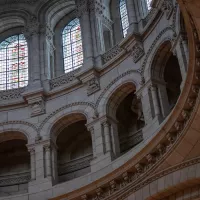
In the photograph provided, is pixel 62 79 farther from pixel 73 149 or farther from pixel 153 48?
pixel 153 48

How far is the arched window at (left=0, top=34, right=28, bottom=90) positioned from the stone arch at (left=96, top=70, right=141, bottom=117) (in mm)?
5944

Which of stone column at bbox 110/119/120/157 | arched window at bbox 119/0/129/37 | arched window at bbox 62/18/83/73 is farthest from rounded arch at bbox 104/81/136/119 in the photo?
arched window at bbox 62/18/83/73

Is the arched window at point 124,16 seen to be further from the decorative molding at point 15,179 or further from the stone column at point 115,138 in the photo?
the decorative molding at point 15,179

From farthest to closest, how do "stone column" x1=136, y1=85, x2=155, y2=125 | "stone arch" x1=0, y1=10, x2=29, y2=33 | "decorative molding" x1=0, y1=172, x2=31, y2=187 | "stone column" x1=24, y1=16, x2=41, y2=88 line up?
"stone arch" x1=0, y1=10, x2=29, y2=33 < "stone column" x1=24, y1=16, x2=41, y2=88 < "decorative molding" x1=0, y1=172, x2=31, y2=187 < "stone column" x1=136, y1=85, x2=155, y2=125

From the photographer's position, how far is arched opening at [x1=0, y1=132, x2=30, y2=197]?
25456 millimetres

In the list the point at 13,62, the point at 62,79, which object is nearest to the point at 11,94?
the point at 62,79

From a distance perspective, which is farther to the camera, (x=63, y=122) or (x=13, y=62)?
(x=13, y=62)

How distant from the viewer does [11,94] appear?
27016 mm

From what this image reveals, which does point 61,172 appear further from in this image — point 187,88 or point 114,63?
point 187,88

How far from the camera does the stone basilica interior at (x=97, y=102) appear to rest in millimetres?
18469

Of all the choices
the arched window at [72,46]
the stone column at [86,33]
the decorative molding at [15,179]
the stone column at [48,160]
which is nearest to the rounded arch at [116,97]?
the stone column at [86,33]

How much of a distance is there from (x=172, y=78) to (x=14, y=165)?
8843 mm

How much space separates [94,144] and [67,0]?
9967mm

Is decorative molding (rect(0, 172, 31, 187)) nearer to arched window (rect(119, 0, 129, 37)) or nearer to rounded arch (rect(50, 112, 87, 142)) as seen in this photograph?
rounded arch (rect(50, 112, 87, 142))
